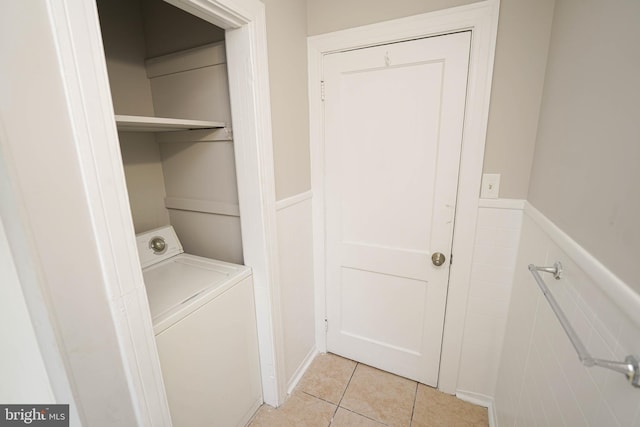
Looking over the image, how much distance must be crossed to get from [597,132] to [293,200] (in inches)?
48.8

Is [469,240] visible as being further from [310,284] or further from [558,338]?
[310,284]

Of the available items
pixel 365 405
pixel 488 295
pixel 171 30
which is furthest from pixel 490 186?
pixel 171 30

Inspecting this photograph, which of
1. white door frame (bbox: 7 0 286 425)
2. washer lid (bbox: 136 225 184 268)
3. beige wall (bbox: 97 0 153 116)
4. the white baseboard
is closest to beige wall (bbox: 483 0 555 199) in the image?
white door frame (bbox: 7 0 286 425)

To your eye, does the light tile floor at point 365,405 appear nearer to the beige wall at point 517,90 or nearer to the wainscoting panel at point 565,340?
the wainscoting panel at point 565,340

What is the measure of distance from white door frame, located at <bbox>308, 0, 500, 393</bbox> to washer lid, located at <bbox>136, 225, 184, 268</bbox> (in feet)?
2.87

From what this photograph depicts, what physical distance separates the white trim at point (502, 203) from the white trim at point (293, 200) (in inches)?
37.9

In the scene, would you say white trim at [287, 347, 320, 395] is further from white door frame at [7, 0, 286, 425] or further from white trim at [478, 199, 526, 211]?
white trim at [478, 199, 526, 211]

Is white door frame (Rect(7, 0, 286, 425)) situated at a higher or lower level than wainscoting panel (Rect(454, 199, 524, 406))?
higher

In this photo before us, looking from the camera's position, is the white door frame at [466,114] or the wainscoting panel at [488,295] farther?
the wainscoting panel at [488,295]

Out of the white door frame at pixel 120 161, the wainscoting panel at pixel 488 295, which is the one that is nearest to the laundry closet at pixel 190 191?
the white door frame at pixel 120 161

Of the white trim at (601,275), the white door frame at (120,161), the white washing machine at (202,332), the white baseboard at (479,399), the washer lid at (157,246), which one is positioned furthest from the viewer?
the white baseboard at (479,399)

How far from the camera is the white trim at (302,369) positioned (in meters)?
1.72

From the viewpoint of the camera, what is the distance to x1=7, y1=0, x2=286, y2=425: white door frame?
63 centimetres

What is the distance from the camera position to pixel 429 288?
1593 millimetres
